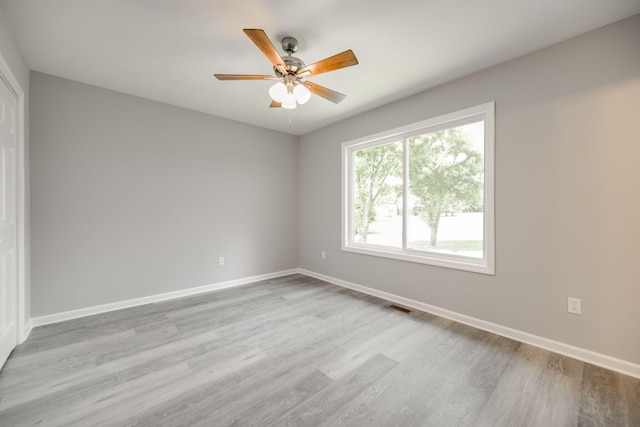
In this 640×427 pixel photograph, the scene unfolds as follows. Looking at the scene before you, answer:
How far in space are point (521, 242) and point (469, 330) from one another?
0.98 m

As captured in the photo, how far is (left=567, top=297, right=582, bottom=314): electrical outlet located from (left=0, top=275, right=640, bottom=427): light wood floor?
1.25 ft

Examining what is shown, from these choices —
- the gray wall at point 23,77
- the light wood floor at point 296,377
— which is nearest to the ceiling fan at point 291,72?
the gray wall at point 23,77

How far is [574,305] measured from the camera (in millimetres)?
2104

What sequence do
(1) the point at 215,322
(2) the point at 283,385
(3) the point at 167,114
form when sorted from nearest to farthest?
1. (2) the point at 283,385
2. (1) the point at 215,322
3. (3) the point at 167,114

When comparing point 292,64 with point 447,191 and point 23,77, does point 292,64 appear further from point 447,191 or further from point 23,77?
point 23,77

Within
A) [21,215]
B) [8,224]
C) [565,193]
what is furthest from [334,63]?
[21,215]

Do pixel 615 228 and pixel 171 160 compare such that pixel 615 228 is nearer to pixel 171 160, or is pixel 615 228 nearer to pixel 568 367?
pixel 568 367

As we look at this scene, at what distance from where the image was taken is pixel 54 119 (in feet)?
8.91

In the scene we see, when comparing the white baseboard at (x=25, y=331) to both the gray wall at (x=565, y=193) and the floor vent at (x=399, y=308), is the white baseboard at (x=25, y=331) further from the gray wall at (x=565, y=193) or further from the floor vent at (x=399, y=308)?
the gray wall at (x=565, y=193)

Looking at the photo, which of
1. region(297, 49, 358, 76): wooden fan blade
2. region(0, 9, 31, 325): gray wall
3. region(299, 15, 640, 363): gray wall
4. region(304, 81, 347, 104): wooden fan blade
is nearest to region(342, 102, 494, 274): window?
region(299, 15, 640, 363): gray wall

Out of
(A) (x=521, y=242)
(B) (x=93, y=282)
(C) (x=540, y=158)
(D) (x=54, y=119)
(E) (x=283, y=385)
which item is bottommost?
(E) (x=283, y=385)

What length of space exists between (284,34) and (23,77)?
2451 mm

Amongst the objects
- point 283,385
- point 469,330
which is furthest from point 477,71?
point 283,385

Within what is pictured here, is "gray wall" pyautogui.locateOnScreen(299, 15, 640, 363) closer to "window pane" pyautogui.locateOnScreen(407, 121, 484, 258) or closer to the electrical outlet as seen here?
the electrical outlet
